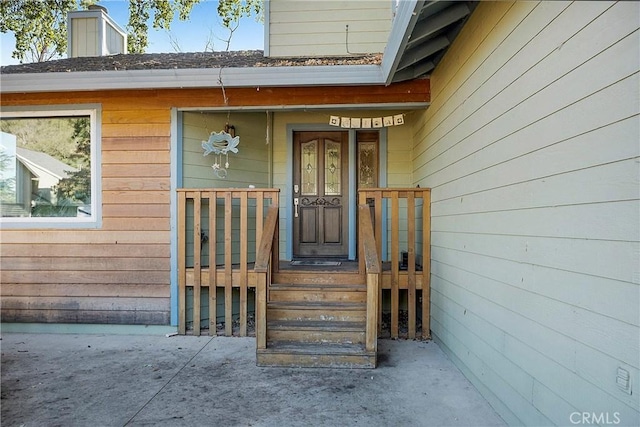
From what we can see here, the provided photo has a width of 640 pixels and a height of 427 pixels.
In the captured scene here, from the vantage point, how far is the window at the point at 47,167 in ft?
14.6

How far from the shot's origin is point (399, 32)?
9.68 ft

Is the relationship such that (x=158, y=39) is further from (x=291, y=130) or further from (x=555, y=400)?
(x=555, y=400)

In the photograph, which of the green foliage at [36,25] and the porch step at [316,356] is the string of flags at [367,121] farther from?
the green foliage at [36,25]

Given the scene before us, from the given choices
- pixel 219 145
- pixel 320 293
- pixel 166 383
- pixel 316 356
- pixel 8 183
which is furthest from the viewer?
pixel 219 145

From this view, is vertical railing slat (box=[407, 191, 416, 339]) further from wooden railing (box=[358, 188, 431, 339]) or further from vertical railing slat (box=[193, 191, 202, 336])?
vertical railing slat (box=[193, 191, 202, 336])

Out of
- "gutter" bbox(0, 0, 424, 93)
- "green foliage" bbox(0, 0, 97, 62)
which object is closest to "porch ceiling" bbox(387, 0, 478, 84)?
"gutter" bbox(0, 0, 424, 93)

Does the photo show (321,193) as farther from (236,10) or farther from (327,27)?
(236,10)

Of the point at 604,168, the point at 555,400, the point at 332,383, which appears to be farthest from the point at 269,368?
the point at 604,168

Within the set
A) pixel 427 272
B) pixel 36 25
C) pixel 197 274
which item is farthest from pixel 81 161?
pixel 36 25

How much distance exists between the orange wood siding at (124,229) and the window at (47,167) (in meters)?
0.14

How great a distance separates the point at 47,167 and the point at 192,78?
2.07m

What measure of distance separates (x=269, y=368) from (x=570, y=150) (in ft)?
8.96

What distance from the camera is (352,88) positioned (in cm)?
425

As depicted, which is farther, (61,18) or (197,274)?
(61,18)
